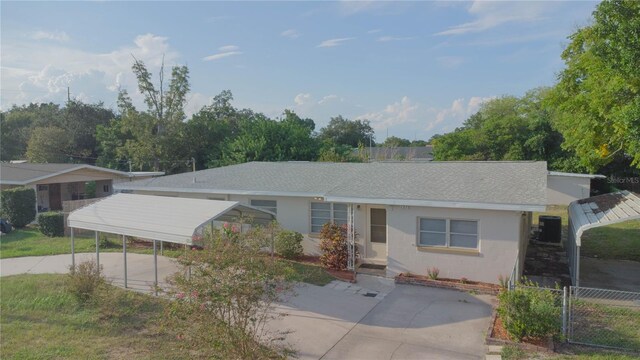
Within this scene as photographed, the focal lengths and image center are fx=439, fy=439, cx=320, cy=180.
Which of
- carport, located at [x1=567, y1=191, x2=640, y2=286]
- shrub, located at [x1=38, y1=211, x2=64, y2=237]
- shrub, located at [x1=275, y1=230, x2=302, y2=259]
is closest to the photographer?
carport, located at [x1=567, y1=191, x2=640, y2=286]

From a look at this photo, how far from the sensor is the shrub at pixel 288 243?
47.8ft

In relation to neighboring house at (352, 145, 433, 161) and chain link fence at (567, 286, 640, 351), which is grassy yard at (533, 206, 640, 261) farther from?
neighboring house at (352, 145, 433, 161)

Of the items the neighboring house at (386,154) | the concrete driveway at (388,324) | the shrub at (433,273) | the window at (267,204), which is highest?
the neighboring house at (386,154)

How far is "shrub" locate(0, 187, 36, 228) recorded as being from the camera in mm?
22188

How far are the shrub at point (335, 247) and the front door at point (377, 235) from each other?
0.61 m

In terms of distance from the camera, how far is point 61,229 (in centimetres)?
2009

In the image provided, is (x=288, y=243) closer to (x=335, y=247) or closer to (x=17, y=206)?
(x=335, y=247)

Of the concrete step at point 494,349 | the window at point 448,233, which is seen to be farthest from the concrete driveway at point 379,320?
the window at point 448,233

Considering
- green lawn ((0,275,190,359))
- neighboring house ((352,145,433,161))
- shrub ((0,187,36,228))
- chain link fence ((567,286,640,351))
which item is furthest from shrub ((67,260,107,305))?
neighboring house ((352,145,433,161))

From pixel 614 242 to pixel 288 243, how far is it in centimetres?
1379

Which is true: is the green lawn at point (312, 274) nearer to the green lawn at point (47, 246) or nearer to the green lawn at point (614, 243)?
the green lawn at point (47, 246)

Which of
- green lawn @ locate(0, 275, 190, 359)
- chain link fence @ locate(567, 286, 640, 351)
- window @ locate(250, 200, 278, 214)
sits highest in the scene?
window @ locate(250, 200, 278, 214)

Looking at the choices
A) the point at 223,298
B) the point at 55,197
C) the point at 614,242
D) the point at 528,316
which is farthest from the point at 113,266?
the point at 614,242

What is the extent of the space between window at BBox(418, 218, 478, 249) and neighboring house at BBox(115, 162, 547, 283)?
0.03m
